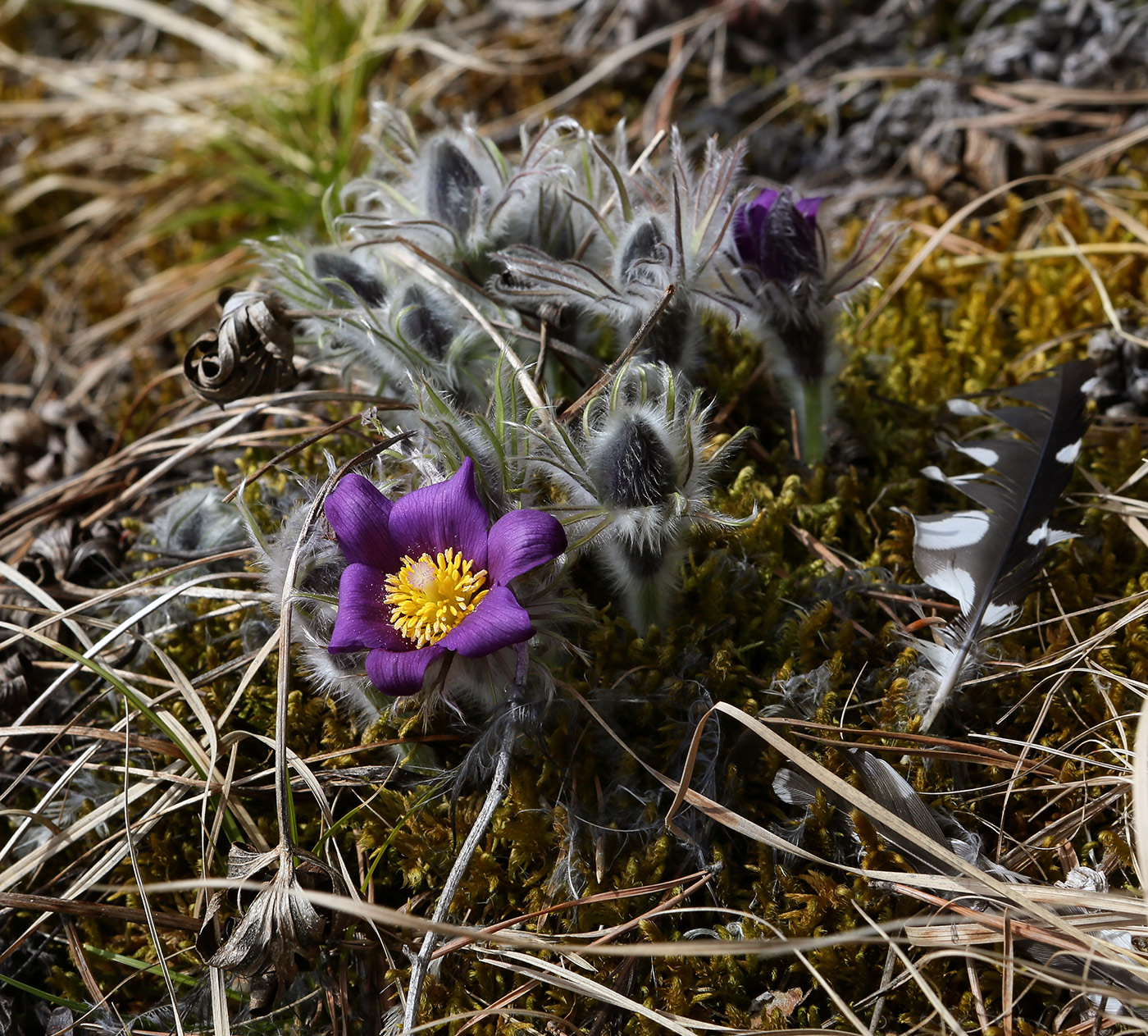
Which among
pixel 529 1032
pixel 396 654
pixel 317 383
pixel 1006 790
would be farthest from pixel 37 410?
pixel 1006 790

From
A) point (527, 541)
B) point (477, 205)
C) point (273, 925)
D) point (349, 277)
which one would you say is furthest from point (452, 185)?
point (273, 925)

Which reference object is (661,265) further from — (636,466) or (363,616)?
(363,616)

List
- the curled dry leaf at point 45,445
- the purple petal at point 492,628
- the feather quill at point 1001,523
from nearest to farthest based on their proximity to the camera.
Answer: the purple petal at point 492,628
the feather quill at point 1001,523
the curled dry leaf at point 45,445

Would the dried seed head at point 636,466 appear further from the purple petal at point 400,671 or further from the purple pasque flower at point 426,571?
the purple petal at point 400,671

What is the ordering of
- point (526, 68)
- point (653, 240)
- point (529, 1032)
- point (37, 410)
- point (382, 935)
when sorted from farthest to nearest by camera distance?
1. point (526, 68)
2. point (37, 410)
3. point (653, 240)
4. point (382, 935)
5. point (529, 1032)

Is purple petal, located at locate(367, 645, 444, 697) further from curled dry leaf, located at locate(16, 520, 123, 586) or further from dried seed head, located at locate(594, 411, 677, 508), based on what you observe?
curled dry leaf, located at locate(16, 520, 123, 586)

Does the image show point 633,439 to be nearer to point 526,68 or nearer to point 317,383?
point 317,383

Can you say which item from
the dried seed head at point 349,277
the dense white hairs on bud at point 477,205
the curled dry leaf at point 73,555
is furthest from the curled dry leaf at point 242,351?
the curled dry leaf at point 73,555
